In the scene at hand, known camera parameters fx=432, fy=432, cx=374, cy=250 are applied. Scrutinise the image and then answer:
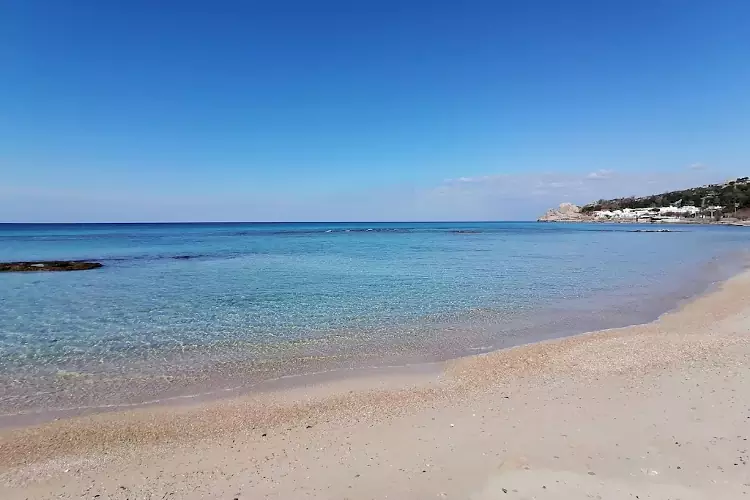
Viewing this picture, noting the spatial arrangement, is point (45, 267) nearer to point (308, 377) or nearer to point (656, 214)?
point (308, 377)

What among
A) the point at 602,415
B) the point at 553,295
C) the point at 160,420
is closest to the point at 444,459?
the point at 602,415

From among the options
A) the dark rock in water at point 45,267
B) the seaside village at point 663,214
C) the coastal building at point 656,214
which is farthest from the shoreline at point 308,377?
the coastal building at point 656,214

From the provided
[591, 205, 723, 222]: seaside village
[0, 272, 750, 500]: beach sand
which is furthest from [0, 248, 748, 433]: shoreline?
[591, 205, 723, 222]: seaside village

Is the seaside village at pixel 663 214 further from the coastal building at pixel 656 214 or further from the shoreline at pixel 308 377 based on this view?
the shoreline at pixel 308 377

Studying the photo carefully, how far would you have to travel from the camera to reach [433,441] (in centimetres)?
527

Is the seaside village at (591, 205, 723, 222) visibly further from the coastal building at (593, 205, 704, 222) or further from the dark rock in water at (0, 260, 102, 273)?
the dark rock in water at (0, 260, 102, 273)

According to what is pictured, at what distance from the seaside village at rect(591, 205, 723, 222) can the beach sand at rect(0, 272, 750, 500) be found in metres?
173

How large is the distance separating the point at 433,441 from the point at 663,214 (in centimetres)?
19602

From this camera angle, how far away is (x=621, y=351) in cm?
906

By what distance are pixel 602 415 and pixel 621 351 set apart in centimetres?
388

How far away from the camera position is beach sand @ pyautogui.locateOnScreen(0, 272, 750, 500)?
14.2ft

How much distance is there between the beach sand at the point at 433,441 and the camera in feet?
14.2

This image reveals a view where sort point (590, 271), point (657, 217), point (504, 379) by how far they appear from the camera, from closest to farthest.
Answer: point (504, 379) → point (590, 271) → point (657, 217)

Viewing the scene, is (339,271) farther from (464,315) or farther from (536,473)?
(536,473)
